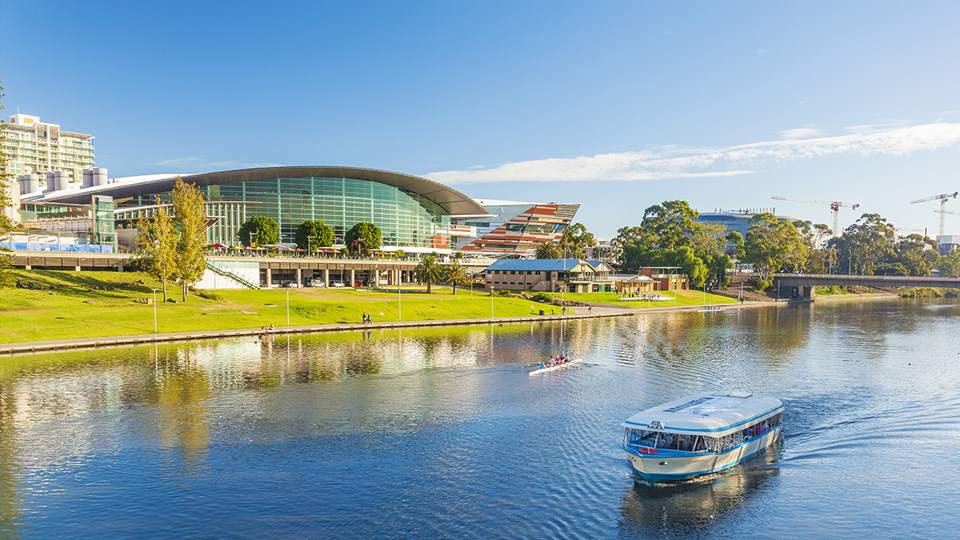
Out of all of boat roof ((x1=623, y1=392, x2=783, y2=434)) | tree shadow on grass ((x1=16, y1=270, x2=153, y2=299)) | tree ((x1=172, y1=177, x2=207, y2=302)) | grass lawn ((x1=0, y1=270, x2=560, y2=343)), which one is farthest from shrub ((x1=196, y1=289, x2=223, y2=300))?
boat roof ((x1=623, y1=392, x2=783, y2=434))

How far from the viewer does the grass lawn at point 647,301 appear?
159375 millimetres

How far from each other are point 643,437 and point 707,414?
5401mm

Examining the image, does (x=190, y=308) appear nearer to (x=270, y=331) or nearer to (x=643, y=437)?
(x=270, y=331)

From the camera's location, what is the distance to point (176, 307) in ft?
333

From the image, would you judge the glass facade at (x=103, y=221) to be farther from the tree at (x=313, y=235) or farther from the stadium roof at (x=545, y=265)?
the stadium roof at (x=545, y=265)

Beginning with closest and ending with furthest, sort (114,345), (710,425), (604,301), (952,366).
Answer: (710,425)
(952,366)
(114,345)
(604,301)

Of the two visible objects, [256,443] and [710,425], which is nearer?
[710,425]

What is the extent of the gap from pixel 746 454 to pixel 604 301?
121 metres

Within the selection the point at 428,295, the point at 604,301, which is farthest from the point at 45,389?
the point at 604,301

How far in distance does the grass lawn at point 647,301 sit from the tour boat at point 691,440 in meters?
115

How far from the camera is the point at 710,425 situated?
37.6 m

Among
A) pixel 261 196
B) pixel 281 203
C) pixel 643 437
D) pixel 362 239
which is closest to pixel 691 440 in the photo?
pixel 643 437

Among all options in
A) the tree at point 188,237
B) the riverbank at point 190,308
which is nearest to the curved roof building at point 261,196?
the riverbank at point 190,308

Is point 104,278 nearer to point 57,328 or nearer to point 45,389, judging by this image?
point 57,328
